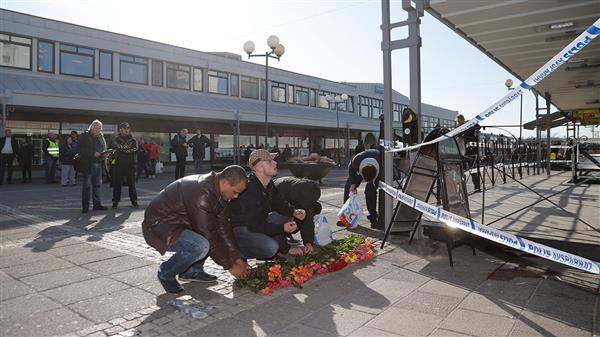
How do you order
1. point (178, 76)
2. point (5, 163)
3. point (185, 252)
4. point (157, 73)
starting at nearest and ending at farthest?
point (185, 252)
point (5, 163)
point (157, 73)
point (178, 76)

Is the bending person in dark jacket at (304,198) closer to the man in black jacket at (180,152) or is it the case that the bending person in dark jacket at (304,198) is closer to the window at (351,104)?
the man in black jacket at (180,152)

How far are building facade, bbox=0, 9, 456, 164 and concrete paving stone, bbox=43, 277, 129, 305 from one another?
36.2 ft

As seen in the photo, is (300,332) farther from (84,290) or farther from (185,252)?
(84,290)

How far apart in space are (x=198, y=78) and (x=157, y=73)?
2907 millimetres

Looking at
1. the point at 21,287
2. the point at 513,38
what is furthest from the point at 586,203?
the point at 21,287

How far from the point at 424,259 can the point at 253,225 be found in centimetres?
201

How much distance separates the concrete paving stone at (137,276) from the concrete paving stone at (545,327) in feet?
10.2

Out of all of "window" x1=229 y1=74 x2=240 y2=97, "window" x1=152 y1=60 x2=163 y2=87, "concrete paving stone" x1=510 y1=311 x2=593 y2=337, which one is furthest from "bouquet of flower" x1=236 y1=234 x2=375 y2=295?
"window" x1=229 y1=74 x2=240 y2=97

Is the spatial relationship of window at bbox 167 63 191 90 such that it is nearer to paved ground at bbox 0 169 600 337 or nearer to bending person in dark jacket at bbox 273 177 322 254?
paved ground at bbox 0 169 600 337

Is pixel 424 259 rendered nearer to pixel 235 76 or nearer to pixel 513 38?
pixel 513 38

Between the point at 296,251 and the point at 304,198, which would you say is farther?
the point at 304,198

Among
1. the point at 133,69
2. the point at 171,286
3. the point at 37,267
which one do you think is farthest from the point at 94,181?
the point at 133,69

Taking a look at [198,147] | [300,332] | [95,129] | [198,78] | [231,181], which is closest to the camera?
[300,332]

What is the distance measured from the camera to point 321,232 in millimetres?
5129
